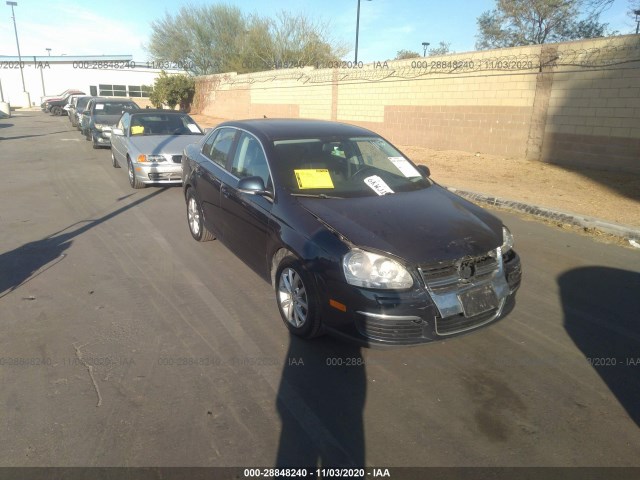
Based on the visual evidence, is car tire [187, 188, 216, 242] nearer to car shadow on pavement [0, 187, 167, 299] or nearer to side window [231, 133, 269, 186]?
side window [231, 133, 269, 186]

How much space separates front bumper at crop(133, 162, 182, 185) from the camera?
30.2 ft

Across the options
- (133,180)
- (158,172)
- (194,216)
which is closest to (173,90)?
(133,180)

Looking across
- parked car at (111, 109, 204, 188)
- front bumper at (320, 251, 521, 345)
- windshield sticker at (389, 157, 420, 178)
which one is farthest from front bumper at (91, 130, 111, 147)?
front bumper at (320, 251, 521, 345)

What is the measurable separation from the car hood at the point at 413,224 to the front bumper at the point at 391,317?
0.93ft

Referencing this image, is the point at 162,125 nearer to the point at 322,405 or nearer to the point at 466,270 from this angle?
the point at 466,270

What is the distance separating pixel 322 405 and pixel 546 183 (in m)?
9.37

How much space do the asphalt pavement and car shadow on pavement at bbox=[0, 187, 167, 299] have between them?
1.4 inches

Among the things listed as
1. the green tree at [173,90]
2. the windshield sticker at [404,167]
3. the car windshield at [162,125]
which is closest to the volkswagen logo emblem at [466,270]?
the windshield sticker at [404,167]

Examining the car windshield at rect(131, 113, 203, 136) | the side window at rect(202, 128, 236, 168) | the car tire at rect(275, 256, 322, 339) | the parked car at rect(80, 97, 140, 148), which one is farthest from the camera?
the parked car at rect(80, 97, 140, 148)

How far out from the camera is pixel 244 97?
31.4 m

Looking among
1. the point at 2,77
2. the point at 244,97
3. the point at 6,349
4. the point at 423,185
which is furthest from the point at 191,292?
the point at 2,77

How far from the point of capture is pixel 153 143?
970 centimetres

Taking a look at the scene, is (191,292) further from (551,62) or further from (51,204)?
(551,62)

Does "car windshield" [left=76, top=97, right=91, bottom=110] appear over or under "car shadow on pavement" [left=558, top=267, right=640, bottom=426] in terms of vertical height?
over
